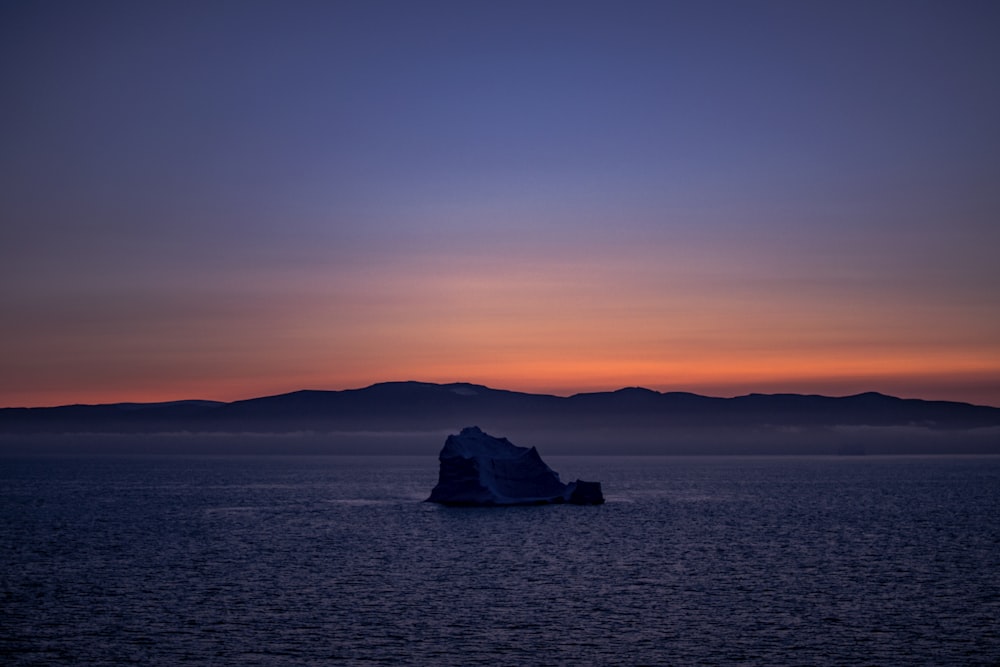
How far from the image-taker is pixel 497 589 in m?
41.6

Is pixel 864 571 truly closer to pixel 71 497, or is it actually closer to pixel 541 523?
pixel 541 523

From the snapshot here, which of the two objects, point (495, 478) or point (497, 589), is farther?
point (495, 478)

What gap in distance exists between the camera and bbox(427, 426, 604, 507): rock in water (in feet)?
281

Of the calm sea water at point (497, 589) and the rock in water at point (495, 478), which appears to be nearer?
the calm sea water at point (497, 589)

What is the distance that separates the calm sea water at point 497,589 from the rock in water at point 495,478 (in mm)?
6509

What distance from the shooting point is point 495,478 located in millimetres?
89062

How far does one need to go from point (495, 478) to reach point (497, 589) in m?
47.6

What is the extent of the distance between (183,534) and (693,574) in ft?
119

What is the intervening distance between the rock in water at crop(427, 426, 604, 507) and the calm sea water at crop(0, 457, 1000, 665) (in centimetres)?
651

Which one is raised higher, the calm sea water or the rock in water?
the rock in water

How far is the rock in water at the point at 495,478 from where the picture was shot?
281ft

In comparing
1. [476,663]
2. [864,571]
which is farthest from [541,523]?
[476,663]

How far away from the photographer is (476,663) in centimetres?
2797

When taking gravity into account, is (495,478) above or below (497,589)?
above
